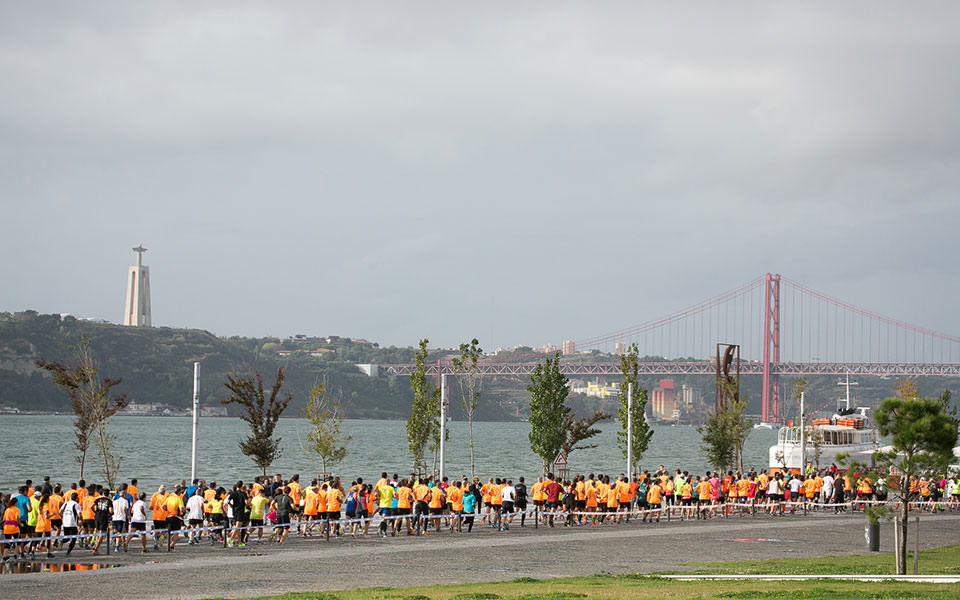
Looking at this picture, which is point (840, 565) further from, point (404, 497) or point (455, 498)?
point (404, 497)

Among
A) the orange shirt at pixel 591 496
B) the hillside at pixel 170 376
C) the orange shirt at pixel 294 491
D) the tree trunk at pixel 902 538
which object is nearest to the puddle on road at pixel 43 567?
the orange shirt at pixel 294 491

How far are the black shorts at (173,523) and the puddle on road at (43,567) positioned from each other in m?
2.87

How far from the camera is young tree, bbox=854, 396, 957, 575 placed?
18.8 m

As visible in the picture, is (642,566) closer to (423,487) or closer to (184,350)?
(423,487)

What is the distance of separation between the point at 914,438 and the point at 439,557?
984 centimetres

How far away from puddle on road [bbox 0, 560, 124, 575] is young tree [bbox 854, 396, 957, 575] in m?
14.2

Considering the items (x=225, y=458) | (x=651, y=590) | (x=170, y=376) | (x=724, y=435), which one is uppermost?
(x=170, y=376)

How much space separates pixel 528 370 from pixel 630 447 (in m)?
96.5

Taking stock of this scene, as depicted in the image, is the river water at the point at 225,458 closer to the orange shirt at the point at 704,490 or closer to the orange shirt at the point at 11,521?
the orange shirt at the point at 704,490

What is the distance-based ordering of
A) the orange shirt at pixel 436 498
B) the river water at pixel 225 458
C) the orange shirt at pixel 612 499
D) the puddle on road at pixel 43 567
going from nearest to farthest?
the puddle on road at pixel 43 567 < the orange shirt at pixel 436 498 < the orange shirt at pixel 612 499 < the river water at pixel 225 458

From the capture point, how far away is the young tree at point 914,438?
18766mm

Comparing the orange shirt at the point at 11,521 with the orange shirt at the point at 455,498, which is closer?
the orange shirt at the point at 11,521

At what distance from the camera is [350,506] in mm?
29375

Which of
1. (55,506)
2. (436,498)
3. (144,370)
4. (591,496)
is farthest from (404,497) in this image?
(144,370)
